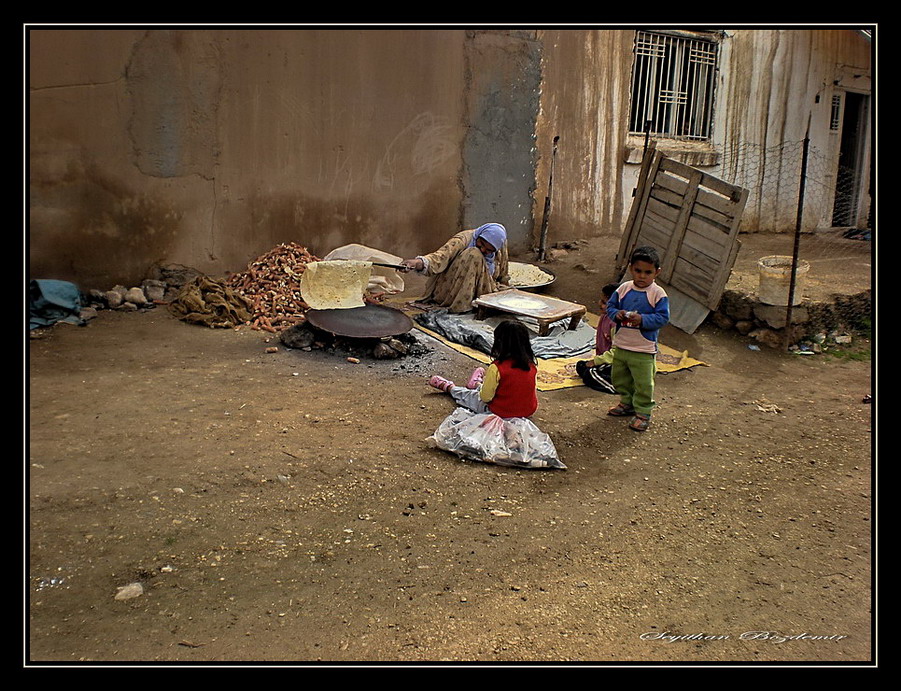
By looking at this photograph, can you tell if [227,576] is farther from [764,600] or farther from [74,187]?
[74,187]

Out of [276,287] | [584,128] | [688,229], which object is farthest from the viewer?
[584,128]

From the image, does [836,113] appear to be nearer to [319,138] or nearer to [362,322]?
[319,138]

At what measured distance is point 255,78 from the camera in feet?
27.5

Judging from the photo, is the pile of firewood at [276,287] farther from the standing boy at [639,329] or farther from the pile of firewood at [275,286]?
the standing boy at [639,329]

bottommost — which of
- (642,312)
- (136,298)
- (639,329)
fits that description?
(136,298)

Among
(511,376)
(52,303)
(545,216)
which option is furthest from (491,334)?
(52,303)

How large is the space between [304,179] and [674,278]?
450cm

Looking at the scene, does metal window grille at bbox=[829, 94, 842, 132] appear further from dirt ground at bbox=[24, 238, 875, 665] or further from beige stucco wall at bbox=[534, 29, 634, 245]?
dirt ground at bbox=[24, 238, 875, 665]

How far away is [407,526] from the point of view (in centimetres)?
371

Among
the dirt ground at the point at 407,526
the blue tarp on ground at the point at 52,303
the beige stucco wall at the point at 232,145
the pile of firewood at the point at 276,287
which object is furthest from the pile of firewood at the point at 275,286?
the blue tarp on ground at the point at 52,303

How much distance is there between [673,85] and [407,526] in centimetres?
1013

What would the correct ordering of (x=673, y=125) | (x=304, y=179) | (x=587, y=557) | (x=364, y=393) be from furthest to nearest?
(x=673, y=125) < (x=304, y=179) < (x=364, y=393) < (x=587, y=557)

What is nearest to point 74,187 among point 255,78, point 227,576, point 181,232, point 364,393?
point 181,232

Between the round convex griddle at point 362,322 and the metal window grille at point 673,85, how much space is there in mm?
6575
